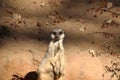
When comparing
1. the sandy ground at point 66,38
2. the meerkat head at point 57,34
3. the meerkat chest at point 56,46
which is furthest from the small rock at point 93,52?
the meerkat head at point 57,34

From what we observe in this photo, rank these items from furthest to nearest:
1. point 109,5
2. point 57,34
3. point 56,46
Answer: point 109,5 < point 56,46 < point 57,34

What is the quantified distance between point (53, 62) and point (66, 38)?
1367 mm

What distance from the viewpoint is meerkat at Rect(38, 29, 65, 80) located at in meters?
4.69

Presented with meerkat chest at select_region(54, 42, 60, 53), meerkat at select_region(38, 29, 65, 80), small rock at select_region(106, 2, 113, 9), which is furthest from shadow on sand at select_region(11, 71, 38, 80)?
small rock at select_region(106, 2, 113, 9)

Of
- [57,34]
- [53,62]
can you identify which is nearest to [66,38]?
[53,62]

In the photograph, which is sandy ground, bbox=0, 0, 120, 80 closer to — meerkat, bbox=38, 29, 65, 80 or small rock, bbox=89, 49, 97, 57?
small rock, bbox=89, 49, 97, 57

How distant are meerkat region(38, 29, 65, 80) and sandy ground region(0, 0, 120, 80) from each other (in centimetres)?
59

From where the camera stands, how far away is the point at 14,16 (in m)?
6.45

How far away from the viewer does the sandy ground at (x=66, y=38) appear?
5.55 m

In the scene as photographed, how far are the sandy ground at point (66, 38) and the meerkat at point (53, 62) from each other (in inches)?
23.2

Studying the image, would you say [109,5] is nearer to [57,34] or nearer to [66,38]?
[66,38]

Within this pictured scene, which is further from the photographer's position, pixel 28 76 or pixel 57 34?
pixel 28 76

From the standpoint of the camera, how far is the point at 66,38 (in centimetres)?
613

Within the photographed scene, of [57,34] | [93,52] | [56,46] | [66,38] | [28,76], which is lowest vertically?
[28,76]
